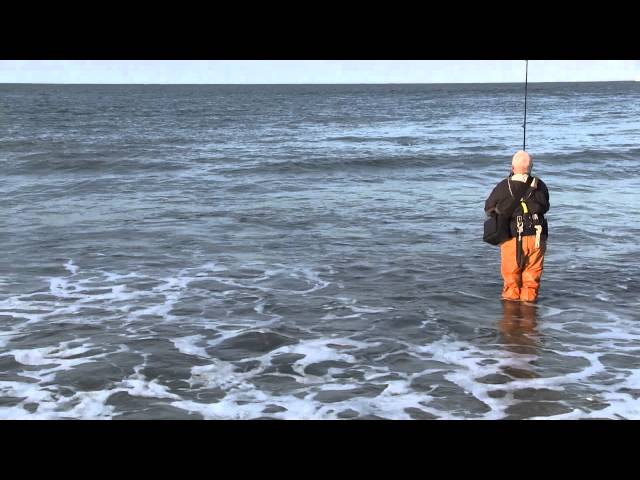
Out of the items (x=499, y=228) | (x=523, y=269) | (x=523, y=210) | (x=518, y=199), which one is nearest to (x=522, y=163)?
(x=518, y=199)

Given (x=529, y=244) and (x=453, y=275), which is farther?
(x=453, y=275)

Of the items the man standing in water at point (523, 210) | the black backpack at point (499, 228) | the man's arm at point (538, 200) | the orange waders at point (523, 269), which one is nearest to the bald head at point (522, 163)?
the man standing in water at point (523, 210)

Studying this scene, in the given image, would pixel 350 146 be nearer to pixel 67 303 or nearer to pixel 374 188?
pixel 374 188

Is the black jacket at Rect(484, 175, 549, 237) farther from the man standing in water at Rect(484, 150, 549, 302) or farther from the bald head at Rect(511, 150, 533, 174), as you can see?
the bald head at Rect(511, 150, 533, 174)

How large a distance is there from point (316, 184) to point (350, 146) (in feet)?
30.6

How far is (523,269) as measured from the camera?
25.9ft

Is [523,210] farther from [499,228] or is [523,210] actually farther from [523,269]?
[523,269]

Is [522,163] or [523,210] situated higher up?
[522,163]

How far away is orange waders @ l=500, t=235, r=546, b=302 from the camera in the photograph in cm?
766

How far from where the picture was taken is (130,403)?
543cm

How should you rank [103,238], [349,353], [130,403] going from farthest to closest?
[103,238]
[349,353]
[130,403]

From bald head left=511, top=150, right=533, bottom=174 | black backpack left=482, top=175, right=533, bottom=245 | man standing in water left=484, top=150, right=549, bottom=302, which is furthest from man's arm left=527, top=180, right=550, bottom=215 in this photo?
bald head left=511, top=150, right=533, bottom=174
